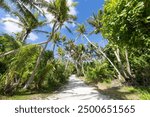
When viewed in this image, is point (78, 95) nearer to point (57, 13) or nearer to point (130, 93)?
point (130, 93)

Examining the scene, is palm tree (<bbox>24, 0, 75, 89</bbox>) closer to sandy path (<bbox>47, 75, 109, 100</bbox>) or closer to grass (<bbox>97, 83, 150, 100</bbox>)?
sandy path (<bbox>47, 75, 109, 100</bbox>)

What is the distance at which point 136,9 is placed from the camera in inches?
448

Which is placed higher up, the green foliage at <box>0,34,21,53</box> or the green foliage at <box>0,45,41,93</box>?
the green foliage at <box>0,34,21,53</box>

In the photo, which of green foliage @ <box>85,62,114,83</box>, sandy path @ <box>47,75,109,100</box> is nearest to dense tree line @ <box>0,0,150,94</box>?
green foliage @ <box>85,62,114,83</box>

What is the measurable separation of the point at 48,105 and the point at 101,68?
22444mm

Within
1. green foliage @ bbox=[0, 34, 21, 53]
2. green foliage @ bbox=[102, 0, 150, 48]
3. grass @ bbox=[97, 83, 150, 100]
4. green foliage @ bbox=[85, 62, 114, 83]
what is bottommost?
grass @ bbox=[97, 83, 150, 100]

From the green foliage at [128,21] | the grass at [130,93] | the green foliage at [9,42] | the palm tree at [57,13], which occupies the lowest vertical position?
the grass at [130,93]

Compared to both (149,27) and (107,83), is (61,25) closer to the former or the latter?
(107,83)

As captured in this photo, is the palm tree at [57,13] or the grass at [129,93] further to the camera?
the palm tree at [57,13]

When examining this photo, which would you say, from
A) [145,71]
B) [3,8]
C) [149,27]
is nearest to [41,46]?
[3,8]

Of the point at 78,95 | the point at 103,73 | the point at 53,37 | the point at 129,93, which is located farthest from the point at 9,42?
the point at 103,73

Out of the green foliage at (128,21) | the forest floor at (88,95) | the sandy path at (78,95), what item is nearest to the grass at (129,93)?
the forest floor at (88,95)

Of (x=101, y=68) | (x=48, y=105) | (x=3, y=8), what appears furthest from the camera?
(x=101, y=68)

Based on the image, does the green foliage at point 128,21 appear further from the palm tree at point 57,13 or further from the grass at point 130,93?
the palm tree at point 57,13
